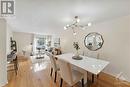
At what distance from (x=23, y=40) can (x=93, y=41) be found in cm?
619

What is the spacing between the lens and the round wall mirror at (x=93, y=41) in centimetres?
404

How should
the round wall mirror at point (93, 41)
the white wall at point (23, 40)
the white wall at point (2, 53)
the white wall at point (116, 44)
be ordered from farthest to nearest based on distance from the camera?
the white wall at point (23, 40) → the round wall mirror at point (93, 41) → the white wall at point (116, 44) → the white wall at point (2, 53)

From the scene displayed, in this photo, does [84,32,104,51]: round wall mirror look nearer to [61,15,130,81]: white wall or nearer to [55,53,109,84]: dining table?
[61,15,130,81]: white wall

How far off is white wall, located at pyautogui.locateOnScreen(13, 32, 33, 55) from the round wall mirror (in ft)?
18.6

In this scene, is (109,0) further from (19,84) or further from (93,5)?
(19,84)

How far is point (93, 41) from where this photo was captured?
171 inches

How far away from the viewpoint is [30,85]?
2869 millimetres

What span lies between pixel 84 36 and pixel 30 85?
3025 millimetres

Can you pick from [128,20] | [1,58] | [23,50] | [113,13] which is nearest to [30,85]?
[1,58]

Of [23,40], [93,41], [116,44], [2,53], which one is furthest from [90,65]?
[23,40]

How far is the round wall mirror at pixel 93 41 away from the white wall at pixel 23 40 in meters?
5.68

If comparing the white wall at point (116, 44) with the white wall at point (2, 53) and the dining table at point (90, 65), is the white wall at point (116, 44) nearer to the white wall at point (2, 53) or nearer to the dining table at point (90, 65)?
the dining table at point (90, 65)

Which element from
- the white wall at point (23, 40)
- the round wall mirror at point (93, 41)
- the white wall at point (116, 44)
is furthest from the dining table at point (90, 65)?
the white wall at point (23, 40)

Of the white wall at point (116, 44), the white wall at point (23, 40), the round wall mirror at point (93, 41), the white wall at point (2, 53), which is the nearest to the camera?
the white wall at point (2, 53)
